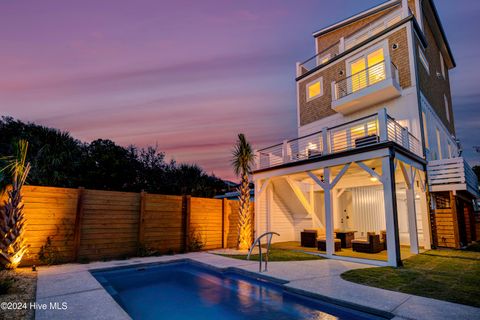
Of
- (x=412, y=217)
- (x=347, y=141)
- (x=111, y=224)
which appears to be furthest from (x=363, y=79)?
(x=111, y=224)

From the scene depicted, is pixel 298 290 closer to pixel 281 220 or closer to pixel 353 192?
pixel 281 220

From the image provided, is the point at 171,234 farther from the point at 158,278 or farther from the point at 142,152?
the point at 142,152

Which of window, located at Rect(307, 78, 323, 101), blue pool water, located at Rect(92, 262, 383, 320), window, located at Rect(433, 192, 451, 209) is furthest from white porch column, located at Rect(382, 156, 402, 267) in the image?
window, located at Rect(307, 78, 323, 101)

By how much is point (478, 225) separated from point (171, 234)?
64.5 feet

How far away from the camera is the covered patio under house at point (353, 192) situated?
27.3 ft

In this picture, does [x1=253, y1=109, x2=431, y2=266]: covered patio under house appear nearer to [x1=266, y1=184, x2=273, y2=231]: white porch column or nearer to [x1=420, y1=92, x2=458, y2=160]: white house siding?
[x1=266, y1=184, x2=273, y2=231]: white porch column

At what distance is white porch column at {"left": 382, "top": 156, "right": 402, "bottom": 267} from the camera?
744 centimetres

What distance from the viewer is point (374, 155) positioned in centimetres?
838

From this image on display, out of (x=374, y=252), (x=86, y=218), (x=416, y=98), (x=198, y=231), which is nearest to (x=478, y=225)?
(x=416, y=98)

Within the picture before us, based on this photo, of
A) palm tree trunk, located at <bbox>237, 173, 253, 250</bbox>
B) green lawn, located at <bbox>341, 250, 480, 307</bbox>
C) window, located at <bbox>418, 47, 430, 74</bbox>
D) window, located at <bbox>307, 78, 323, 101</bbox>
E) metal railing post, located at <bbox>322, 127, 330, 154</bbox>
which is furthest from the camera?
window, located at <bbox>307, 78, 323, 101</bbox>

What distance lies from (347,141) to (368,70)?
15.0 ft

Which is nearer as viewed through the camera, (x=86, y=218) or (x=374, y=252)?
(x=86, y=218)

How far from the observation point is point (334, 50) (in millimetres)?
16656

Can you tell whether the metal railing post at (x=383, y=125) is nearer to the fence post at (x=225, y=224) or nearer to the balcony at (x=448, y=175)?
the balcony at (x=448, y=175)
